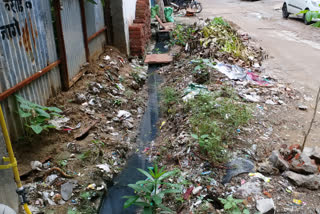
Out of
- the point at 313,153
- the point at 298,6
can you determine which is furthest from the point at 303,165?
the point at 298,6

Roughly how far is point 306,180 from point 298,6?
1149 cm

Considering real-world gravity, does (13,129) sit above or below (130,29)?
below

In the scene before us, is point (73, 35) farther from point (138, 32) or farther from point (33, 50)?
point (138, 32)

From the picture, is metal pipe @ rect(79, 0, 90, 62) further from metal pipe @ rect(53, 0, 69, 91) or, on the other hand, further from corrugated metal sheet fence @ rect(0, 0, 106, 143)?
metal pipe @ rect(53, 0, 69, 91)

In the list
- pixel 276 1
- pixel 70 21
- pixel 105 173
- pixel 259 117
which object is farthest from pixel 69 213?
pixel 276 1

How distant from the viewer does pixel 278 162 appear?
3.15 metres

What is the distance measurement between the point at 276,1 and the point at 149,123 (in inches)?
711

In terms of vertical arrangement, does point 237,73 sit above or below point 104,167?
above

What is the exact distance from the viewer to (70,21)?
197 inches

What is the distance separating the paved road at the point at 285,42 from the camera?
6457 mm

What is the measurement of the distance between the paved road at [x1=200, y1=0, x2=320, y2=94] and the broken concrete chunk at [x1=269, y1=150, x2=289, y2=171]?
3047 millimetres

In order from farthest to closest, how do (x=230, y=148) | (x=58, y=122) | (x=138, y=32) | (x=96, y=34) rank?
1. (x=138, y=32)
2. (x=96, y=34)
3. (x=58, y=122)
4. (x=230, y=148)

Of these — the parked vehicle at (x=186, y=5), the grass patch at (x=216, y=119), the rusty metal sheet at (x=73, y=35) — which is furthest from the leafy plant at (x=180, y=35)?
the parked vehicle at (x=186, y=5)

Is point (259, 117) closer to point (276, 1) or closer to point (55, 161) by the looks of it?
point (55, 161)
